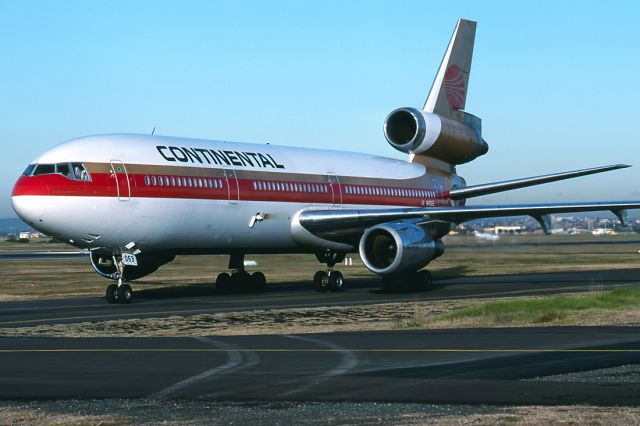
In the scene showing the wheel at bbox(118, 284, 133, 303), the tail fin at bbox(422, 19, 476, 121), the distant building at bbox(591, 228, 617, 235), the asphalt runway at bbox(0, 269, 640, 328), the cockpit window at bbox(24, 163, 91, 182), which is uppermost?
the tail fin at bbox(422, 19, 476, 121)

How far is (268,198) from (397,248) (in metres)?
4.42

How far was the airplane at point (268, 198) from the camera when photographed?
27781mm

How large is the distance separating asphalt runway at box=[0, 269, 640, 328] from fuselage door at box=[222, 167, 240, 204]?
3.01 metres

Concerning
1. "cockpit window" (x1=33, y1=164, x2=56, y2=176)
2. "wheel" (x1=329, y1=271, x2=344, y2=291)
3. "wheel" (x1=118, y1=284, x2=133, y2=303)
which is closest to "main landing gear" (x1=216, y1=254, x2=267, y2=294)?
"wheel" (x1=329, y1=271, x2=344, y2=291)

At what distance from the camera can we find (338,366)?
534 inches

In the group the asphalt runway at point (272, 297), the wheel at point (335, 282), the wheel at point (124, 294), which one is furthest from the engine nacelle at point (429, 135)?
the wheel at point (124, 294)

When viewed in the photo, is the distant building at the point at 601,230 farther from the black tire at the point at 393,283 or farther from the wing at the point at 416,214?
the black tire at the point at 393,283

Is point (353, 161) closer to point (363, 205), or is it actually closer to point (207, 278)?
point (363, 205)

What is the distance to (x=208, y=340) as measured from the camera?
17.8 m

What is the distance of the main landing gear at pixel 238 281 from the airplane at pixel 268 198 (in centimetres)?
4

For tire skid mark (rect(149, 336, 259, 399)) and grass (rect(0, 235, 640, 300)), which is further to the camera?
grass (rect(0, 235, 640, 300))

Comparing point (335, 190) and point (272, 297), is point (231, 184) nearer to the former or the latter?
point (272, 297)

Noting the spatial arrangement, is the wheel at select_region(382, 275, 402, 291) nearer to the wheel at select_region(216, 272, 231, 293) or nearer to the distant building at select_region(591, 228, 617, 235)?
the wheel at select_region(216, 272, 231, 293)

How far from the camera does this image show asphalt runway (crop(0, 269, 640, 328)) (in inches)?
982
